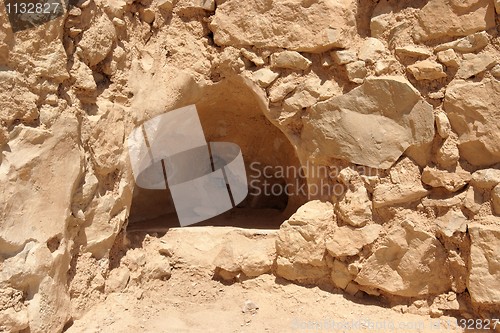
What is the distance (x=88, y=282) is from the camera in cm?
262

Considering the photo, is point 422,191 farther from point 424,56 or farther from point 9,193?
point 9,193

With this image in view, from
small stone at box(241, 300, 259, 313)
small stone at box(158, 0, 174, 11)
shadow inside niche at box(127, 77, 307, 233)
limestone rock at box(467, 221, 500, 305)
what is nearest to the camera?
limestone rock at box(467, 221, 500, 305)

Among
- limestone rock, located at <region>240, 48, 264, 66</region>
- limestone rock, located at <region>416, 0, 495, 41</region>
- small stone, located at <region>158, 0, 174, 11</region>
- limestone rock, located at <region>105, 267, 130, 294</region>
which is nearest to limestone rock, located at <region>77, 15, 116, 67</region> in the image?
small stone, located at <region>158, 0, 174, 11</region>

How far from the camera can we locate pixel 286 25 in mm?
2873

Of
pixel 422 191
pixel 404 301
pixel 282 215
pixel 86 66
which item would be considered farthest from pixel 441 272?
pixel 86 66

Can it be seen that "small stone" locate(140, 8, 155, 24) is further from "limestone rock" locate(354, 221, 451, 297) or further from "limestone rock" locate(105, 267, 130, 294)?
"limestone rock" locate(354, 221, 451, 297)

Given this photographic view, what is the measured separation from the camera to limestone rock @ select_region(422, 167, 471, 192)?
266cm

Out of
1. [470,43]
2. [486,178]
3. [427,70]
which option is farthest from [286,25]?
[486,178]

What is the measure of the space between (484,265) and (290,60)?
4.86 feet

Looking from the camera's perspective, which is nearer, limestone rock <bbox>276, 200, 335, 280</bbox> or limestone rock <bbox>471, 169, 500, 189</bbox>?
limestone rock <bbox>471, 169, 500, 189</bbox>

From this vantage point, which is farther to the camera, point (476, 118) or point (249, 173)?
point (249, 173)

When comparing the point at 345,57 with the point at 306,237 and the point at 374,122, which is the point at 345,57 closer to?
the point at 374,122

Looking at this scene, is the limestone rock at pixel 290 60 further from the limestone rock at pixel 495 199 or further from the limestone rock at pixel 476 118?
the limestone rock at pixel 495 199

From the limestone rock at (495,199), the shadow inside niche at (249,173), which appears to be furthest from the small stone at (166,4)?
the limestone rock at (495,199)
